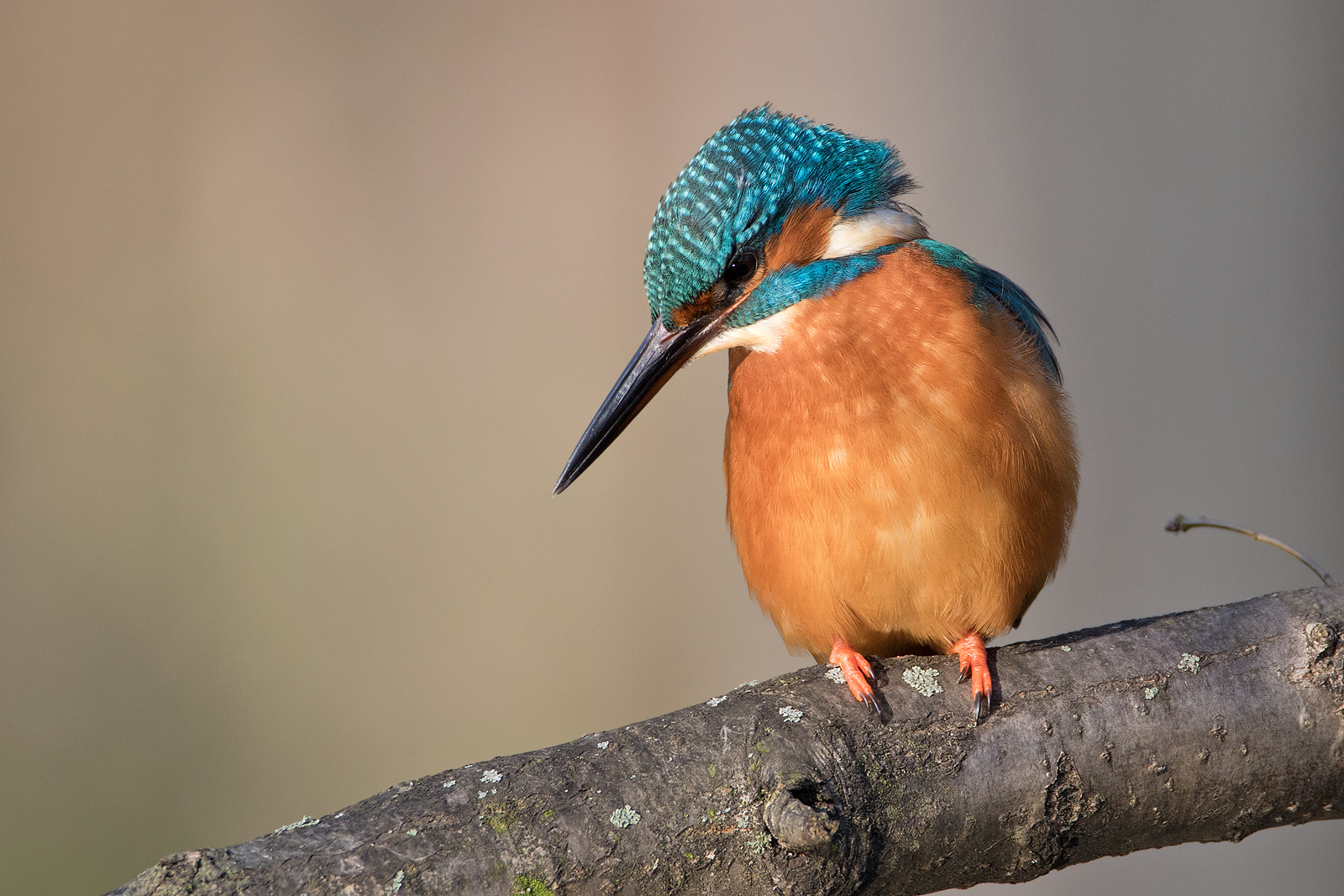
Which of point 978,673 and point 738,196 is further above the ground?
point 738,196

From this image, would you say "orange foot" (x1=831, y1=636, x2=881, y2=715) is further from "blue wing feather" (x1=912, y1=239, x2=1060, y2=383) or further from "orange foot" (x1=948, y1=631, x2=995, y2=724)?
"blue wing feather" (x1=912, y1=239, x2=1060, y2=383)

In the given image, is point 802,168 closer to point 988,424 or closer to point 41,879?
point 988,424

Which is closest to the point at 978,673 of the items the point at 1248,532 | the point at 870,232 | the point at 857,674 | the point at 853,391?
the point at 857,674

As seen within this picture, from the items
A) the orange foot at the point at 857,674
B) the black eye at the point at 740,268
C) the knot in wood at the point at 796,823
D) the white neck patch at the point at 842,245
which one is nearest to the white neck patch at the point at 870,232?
the white neck patch at the point at 842,245

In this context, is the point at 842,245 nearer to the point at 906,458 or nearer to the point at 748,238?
the point at 748,238

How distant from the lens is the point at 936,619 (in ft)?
4.33

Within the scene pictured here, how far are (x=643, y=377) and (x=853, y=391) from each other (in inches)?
11.2

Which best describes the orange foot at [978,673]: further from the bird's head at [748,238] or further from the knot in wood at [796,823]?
the bird's head at [748,238]

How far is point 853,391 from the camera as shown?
1.26m

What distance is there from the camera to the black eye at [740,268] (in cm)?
126

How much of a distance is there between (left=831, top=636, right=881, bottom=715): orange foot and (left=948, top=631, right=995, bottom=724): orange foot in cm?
11

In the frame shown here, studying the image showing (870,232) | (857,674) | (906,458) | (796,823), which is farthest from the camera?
(870,232)

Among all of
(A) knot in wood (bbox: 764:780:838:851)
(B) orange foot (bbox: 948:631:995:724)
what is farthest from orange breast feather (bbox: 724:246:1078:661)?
(A) knot in wood (bbox: 764:780:838:851)

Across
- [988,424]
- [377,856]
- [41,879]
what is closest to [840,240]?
[988,424]
